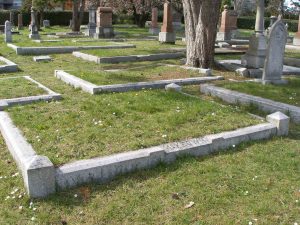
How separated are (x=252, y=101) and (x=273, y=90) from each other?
1519mm

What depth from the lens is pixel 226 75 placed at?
11227mm

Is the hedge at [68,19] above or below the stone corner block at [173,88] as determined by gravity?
above

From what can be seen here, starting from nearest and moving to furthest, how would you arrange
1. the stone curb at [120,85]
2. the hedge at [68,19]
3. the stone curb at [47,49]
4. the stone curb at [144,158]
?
the stone curb at [144,158] → the stone curb at [120,85] → the stone curb at [47,49] → the hedge at [68,19]

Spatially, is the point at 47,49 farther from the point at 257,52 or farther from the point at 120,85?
the point at 257,52

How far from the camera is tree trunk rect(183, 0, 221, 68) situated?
11242 millimetres

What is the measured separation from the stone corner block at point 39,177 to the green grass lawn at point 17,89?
401 centimetres

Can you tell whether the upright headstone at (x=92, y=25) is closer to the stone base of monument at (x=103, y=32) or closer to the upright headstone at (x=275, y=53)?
the stone base of monument at (x=103, y=32)

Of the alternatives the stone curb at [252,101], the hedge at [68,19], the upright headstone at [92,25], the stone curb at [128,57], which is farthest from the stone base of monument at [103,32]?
the hedge at [68,19]

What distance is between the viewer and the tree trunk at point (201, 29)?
36.9ft

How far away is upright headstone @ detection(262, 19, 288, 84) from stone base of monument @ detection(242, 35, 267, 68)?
2113 mm

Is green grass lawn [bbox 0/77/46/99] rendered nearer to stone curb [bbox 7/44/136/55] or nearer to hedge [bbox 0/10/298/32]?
stone curb [bbox 7/44/136/55]

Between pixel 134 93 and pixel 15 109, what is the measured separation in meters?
2.45

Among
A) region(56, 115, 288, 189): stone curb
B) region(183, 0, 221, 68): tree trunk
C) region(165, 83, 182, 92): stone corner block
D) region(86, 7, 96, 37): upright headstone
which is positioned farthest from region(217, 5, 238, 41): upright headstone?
region(56, 115, 288, 189): stone curb

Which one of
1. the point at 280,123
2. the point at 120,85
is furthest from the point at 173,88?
the point at 280,123
